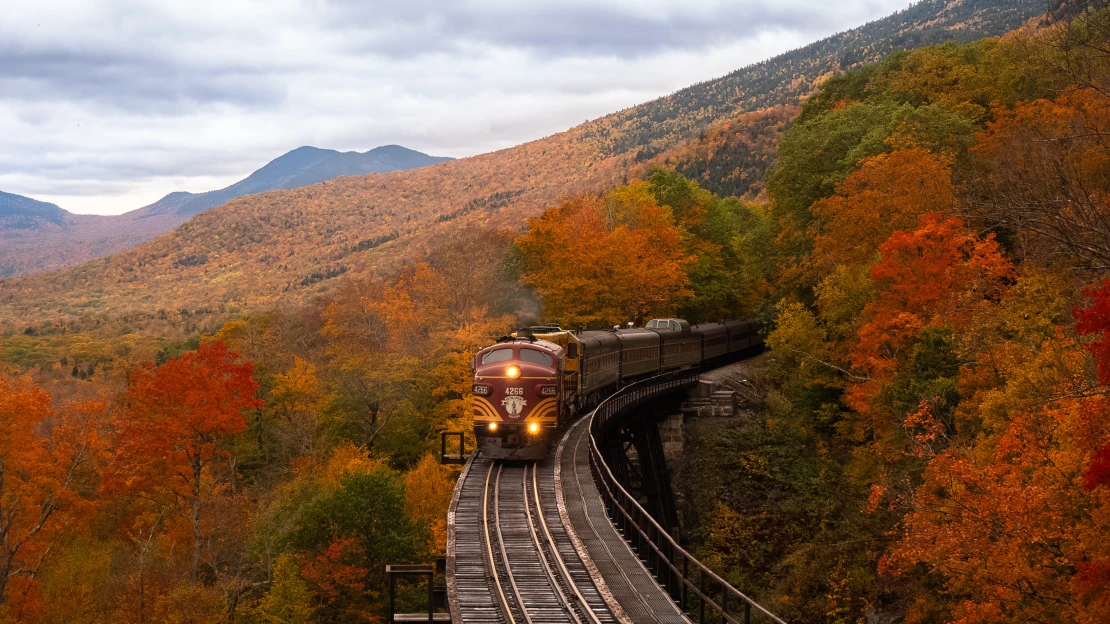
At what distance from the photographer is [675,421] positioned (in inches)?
1998

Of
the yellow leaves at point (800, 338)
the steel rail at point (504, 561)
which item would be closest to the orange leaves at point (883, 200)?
the yellow leaves at point (800, 338)

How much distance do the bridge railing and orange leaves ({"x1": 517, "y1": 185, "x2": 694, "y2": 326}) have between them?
8860mm

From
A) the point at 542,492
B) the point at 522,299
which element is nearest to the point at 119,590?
the point at 542,492

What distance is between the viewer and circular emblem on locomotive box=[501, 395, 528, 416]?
91.4 feet

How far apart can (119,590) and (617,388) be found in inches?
960

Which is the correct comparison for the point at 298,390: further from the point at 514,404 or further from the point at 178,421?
the point at 514,404

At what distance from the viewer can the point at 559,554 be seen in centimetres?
1991

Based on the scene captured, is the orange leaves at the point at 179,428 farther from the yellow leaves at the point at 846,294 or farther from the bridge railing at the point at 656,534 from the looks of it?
the yellow leaves at the point at 846,294

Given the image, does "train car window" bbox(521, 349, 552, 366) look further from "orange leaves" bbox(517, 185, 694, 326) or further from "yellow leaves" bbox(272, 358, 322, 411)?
"yellow leaves" bbox(272, 358, 322, 411)

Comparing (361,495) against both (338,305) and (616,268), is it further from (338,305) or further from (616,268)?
(338,305)

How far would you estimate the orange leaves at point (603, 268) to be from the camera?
185 feet

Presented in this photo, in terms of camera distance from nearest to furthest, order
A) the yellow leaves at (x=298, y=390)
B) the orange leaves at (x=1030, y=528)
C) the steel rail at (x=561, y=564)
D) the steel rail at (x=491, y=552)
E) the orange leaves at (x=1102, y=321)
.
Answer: the orange leaves at (x=1102, y=321)
the steel rail at (x=561, y=564)
the steel rail at (x=491, y=552)
the orange leaves at (x=1030, y=528)
the yellow leaves at (x=298, y=390)

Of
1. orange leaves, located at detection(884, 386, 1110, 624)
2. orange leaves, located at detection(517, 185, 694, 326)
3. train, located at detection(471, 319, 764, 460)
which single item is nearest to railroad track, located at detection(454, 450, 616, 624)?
train, located at detection(471, 319, 764, 460)

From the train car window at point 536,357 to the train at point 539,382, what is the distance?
0.03 metres
